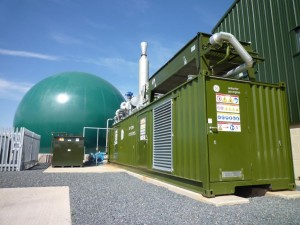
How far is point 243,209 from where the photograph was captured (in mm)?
4172

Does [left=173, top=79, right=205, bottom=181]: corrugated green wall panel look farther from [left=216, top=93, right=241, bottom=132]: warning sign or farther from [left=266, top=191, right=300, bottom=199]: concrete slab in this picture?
[left=266, top=191, right=300, bottom=199]: concrete slab

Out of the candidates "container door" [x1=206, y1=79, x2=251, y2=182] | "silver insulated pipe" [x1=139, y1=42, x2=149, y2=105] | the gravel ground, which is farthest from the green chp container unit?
"silver insulated pipe" [x1=139, y1=42, x2=149, y2=105]

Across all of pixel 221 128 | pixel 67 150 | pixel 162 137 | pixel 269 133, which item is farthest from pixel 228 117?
pixel 67 150

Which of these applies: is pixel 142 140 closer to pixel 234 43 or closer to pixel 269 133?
pixel 269 133

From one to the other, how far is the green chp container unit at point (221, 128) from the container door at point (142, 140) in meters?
1.29

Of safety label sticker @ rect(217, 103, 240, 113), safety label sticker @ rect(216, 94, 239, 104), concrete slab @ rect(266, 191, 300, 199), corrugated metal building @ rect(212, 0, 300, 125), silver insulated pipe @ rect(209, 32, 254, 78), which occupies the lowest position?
concrete slab @ rect(266, 191, 300, 199)

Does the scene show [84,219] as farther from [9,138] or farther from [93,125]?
[93,125]

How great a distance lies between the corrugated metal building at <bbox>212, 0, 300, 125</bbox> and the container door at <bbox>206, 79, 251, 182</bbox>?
140 inches

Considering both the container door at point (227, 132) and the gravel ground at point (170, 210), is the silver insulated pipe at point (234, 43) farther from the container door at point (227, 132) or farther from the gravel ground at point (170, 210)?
the gravel ground at point (170, 210)

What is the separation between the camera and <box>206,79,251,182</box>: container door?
16.5 feet

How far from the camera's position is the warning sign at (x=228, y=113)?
5.25m

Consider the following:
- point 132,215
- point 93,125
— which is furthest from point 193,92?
point 93,125

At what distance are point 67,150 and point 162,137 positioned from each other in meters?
8.60

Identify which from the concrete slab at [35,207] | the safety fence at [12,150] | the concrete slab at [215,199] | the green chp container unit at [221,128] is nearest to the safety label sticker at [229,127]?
the green chp container unit at [221,128]
